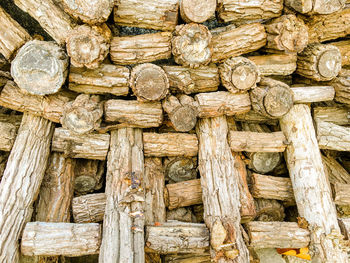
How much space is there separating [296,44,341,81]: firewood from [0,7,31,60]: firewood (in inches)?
145

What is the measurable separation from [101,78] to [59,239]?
1.85m

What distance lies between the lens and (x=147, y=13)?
10.9 ft

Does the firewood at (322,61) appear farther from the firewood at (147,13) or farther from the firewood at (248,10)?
the firewood at (147,13)

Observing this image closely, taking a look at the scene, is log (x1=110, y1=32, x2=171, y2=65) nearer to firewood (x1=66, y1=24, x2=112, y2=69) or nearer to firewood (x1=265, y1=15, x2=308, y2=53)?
firewood (x1=66, y1=24, x2=112, y2=69)

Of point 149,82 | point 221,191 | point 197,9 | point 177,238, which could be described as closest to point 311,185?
point 221,191

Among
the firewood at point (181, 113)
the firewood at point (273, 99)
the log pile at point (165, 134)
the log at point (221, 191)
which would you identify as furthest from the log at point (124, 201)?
the firewood at point (273, 99)

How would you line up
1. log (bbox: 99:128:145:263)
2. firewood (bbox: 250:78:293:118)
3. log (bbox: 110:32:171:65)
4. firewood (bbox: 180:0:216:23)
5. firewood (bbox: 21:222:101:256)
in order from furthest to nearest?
firewood (bbox: 250:78:293:118), log (bbox: 110:32:171:65), firewood (bbox: 180:0:216:23), firewood (bbox: 21:222:101:256), log (bbox: 99:128:145:263)

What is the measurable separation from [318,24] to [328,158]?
2.03 meters

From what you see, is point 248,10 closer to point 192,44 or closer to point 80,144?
point 192,44

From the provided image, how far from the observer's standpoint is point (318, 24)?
13.2 ft

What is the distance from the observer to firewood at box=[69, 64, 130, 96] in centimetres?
339

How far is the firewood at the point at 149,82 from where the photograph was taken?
329 centimetres

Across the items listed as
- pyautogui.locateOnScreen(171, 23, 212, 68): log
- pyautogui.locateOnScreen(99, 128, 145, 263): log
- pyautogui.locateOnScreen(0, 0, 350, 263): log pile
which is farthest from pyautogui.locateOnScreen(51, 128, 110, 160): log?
pyautogui.locateOnScreen(171, 23, 212, 68): log

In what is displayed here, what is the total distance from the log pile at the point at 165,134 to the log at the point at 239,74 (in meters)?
0.02
